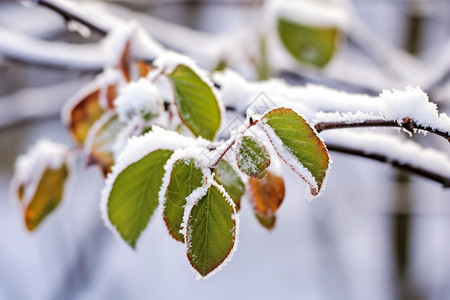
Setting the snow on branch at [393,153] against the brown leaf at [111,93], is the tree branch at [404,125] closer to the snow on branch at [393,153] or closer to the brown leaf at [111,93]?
the snow on branch at [393,153]

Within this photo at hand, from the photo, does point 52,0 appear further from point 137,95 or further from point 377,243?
point 377,243

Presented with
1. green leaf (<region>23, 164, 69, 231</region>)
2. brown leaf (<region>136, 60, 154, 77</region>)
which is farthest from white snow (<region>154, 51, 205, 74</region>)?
green leaf (<region>23, 164, 69, 231</region>)

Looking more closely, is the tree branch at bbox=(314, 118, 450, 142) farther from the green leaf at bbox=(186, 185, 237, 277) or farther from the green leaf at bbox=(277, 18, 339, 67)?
the green leaf at bbox=(277, 18, 339, 67)

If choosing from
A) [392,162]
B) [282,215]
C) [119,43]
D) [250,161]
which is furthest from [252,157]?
[282,215]

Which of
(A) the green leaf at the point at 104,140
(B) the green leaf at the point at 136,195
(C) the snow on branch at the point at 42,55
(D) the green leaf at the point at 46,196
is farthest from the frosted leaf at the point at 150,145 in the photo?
(C) the snow on branch at the point at 42,55

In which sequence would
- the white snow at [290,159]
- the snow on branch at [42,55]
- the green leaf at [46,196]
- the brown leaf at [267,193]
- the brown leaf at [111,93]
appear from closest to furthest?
the white snow at [290,159]
the brown leaf at [267,193]
the brown leaf at [111,93]
the green leaf at [46,196]
the snow on branch at [42,55]

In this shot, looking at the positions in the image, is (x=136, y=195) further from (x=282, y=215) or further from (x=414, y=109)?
(x=282, y=215)

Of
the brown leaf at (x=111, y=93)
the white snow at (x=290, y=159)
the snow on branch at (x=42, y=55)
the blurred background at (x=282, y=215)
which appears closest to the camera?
the white snow at (x=290, y=159)
